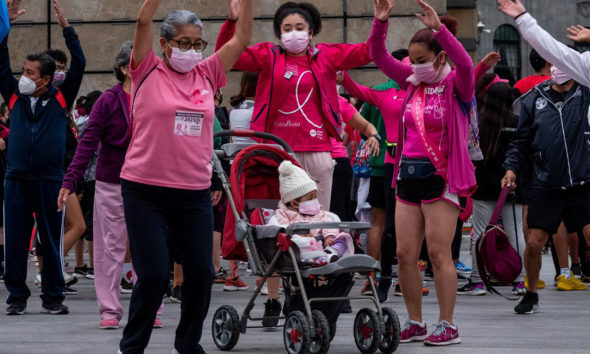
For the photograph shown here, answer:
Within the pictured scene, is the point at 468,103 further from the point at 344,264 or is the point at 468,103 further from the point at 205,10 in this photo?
the point at 205,10

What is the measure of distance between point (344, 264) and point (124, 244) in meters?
2.18

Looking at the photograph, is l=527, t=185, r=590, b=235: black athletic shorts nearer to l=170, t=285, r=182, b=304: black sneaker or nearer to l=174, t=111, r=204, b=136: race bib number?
l=170, t=285, r=182, b=304: black sneaker

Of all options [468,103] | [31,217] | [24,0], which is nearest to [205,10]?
[24,0]

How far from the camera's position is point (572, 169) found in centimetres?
898

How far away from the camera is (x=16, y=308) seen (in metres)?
8.87

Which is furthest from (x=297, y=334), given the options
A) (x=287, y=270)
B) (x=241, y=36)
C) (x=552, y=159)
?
(x=552, y=159)

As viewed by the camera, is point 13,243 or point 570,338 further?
point 13,243

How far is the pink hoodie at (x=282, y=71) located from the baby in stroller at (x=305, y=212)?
2.57 feet

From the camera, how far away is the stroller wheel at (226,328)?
6930 mm

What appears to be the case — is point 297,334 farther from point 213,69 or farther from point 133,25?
point 133,25

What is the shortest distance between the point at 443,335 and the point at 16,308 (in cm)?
361

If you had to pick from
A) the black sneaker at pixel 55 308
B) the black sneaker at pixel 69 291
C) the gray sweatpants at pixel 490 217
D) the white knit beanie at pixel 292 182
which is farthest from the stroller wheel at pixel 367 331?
the black sneaker at pixel 69 291

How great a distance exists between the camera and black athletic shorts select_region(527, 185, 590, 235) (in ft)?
29.2

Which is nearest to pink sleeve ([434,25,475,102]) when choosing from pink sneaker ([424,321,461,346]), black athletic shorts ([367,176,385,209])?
pink sneaker ([424,321,461,346])
